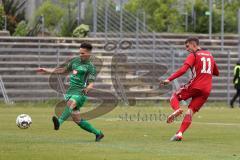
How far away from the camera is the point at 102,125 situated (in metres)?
22.7

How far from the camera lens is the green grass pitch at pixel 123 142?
1351 centimetres

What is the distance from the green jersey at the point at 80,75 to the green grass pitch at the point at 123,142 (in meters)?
1.13

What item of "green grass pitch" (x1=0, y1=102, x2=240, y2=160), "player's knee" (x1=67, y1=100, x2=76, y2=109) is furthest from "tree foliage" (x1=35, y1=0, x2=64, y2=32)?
"player's knee" (x1=67, y1=100, x2=76, y2=109)

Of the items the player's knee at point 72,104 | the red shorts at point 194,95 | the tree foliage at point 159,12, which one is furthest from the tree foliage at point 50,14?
the player's knee at point 72,104

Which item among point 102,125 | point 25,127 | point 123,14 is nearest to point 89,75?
point 25,127

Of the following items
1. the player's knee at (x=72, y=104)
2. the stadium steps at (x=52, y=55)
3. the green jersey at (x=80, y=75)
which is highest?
the green jersey at (x=80, y=75)

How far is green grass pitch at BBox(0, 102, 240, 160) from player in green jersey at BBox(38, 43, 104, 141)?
38 cm

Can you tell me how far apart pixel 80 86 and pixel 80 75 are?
246 millimetres

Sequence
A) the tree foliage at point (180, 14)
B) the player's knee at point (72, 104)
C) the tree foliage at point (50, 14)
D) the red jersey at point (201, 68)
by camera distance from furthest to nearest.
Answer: the tree foliage at point (180, 14), the tree foliage at point (50, 14), the red jersey at point (201, 68), the player's knee at point (72, 104)

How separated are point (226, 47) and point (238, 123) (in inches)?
746

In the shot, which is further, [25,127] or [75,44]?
[75,44]

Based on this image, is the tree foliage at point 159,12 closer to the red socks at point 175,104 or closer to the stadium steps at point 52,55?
the stadium steps at point 52,55

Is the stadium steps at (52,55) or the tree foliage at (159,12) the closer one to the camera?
the stadium steps at (52,55)

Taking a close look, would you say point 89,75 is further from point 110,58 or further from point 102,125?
point 110,58
